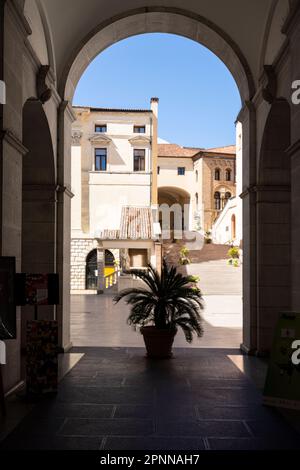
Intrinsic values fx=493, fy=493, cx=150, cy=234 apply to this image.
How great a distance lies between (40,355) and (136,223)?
75.7ft

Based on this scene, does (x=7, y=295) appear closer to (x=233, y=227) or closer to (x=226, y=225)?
(x=233, y=227)

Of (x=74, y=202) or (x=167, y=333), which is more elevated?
(x=74, y=202)

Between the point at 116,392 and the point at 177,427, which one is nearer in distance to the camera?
the point at 177,427

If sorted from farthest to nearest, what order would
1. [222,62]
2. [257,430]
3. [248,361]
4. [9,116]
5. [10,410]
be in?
[222,62], [248,361], [9,116], [10,410], [257,430]

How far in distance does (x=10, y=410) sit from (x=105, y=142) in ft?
90.5

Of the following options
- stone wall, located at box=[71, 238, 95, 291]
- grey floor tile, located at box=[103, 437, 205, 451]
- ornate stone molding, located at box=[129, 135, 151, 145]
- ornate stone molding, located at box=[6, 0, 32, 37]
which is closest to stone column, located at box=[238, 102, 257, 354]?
ornate stone molding, located at box=[6, 0, 32, 37]

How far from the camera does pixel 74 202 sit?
31.2 metres

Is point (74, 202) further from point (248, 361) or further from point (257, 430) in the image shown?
point (257, 430)

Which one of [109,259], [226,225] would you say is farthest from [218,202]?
[109,259]

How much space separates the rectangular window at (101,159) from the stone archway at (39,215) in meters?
22.9

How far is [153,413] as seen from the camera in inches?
228

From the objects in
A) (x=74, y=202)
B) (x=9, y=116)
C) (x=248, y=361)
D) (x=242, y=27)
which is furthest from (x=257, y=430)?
(x=74, y=202)

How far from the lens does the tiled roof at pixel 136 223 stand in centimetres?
2794

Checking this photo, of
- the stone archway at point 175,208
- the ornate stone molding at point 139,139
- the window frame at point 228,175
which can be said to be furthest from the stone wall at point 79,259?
the window frame at point 228,175
